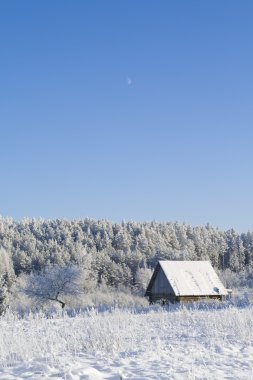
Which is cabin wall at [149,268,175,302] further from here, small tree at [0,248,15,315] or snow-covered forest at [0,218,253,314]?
snow-covered forest at [0,218,253,314]

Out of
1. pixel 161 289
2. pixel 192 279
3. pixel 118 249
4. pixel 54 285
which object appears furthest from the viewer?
pixel 118 249

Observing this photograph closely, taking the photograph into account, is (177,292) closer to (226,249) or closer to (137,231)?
(226,249)

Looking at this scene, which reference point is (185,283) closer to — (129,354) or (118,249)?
(129,354)

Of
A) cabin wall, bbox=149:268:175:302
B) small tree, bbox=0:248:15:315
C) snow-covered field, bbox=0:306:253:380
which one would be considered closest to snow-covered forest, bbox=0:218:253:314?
small tree, bbox=0:248:15:315

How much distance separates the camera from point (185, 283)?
44969 mm

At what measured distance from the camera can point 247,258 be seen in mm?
135750

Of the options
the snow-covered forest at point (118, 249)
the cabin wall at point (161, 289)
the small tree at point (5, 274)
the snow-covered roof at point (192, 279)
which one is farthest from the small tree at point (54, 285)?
the snow-covered forest at point (118, 249)

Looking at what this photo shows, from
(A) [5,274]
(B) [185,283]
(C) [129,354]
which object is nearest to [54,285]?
(B) [185,283]

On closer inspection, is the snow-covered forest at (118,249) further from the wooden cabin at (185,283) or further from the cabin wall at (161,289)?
the wooden cabin at (185,283)

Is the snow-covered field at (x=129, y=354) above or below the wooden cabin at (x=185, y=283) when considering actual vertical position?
below

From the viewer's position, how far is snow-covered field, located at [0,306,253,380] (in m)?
7.71

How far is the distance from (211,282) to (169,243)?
91.4 m

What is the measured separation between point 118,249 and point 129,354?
12386cm

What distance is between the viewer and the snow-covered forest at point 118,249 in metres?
107
